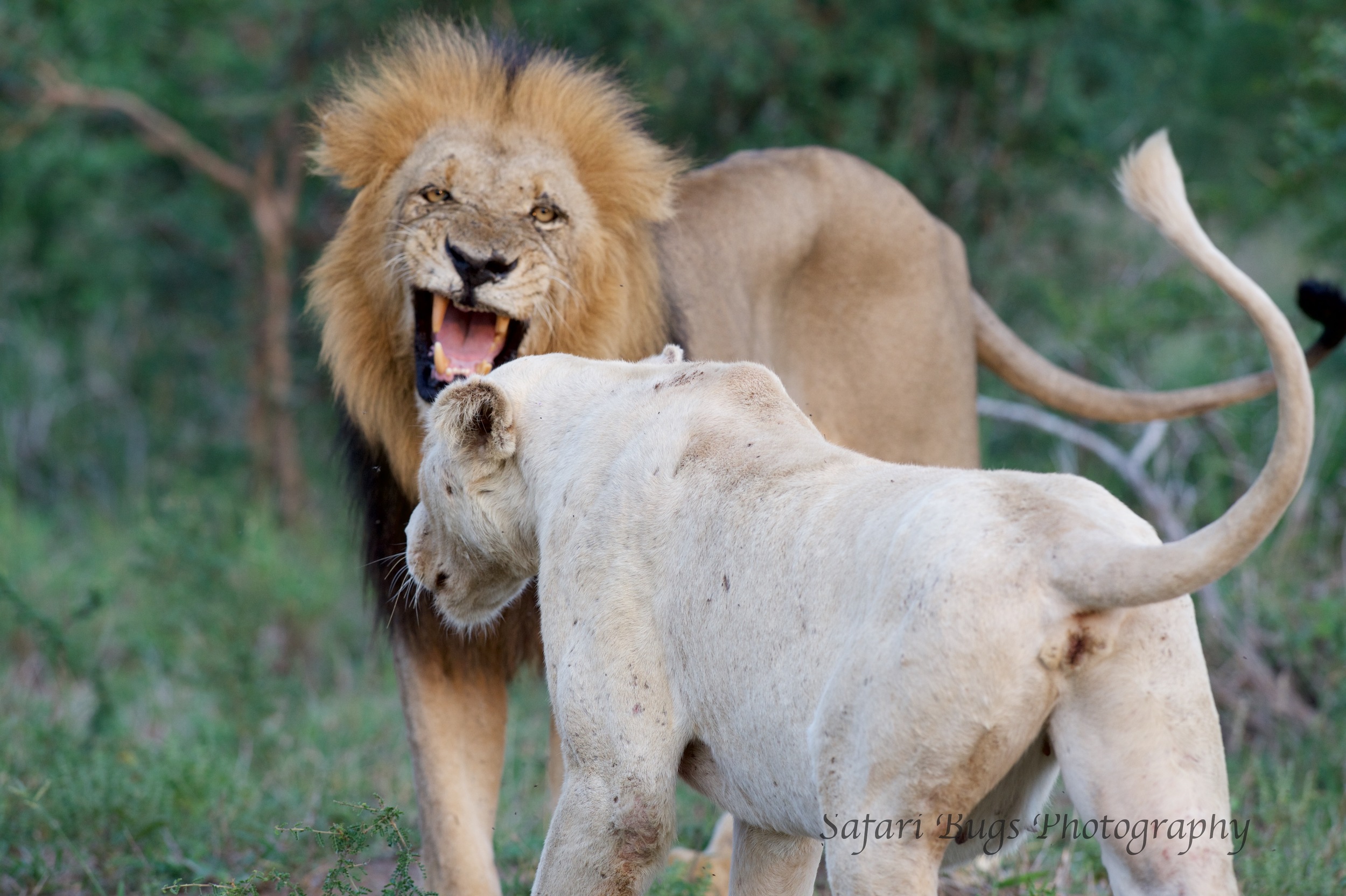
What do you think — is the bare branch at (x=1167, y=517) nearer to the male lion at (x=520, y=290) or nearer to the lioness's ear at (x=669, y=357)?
the male lion at (x=520, y=290)

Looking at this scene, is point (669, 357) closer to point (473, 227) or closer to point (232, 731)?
point (473, 227)

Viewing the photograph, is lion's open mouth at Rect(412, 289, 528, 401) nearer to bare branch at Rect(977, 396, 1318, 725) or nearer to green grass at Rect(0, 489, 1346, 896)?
green grass at Rect(0, 489, 1346, 896)

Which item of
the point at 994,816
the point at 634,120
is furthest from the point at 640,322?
the point at 994,816

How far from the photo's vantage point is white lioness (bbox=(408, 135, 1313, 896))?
5.88ft

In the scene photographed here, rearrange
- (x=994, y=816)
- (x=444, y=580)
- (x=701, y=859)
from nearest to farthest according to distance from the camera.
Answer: (x=994, y=816)
(x=444, y=580)
(x=701, y=859)

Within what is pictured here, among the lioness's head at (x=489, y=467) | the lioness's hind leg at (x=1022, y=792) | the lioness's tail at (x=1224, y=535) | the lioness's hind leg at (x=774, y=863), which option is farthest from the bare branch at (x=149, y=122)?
the lioness's tail at (x=1224, y=535)

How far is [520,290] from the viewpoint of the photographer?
11.4 feet

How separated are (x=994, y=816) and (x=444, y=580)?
1133 mm

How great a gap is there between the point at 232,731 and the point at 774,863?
11.3ft

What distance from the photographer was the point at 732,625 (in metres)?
2.11

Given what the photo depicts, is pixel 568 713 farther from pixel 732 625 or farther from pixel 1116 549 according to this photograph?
pixel 1116 549

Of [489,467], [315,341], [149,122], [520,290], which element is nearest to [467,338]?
[520,290]

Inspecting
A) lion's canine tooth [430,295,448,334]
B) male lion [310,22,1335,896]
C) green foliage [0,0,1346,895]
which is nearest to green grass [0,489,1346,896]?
green foliage [0,0,1346,895]

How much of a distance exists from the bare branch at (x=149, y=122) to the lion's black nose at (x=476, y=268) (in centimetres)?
462
